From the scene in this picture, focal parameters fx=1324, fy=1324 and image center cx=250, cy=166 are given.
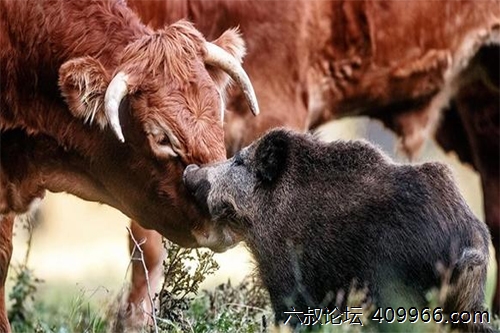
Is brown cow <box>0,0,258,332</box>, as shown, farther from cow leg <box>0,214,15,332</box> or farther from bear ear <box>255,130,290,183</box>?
bear ear <box>255,130,290,183</box>

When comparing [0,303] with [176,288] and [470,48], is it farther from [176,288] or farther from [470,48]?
[470,48]

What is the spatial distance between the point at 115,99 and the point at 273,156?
37.7 inches

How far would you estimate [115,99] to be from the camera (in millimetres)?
6535

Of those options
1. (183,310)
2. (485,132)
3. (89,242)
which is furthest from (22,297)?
(89,242)

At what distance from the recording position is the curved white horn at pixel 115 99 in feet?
21.4

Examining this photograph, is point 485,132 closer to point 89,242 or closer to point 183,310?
point 183,310

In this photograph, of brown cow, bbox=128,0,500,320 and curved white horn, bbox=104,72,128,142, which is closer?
curved white horn, bbox=104,72,128,142

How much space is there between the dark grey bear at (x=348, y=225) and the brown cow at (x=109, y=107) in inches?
18.9

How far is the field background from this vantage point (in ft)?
36.9

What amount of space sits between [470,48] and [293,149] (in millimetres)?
4114

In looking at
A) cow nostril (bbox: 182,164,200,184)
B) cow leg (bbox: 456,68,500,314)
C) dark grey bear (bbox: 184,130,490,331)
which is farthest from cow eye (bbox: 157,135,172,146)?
cow leg (bbox: 456,68,500,314)

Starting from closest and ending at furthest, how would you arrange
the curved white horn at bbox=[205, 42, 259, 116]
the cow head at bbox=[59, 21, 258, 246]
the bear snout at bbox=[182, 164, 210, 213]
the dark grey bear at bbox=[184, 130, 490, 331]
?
the dark grey bear at bbox=[184, 130, 490, 331] < the bear snout at bbox=[182, 164, 210, 213] < the cow head at bbox=[59, 21, 258, 246] < the curved white horn at bbox=[205, 42, 259, 116]

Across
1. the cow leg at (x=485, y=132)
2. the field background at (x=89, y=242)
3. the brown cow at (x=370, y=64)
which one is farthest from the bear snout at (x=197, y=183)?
the cow leg at (x=485, y=132)

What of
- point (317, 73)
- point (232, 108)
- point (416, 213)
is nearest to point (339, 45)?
point (317, 73)
